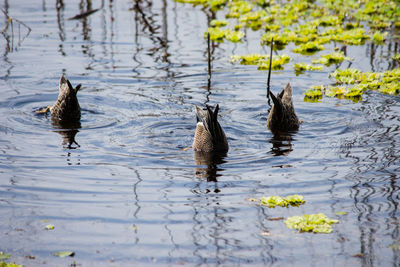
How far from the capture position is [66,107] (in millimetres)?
8484

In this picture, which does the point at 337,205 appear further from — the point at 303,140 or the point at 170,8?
the point at 170,8

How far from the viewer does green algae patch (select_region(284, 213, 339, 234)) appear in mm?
4914

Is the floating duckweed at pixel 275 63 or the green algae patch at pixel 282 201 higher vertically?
the floating duckweed at pixel 275 63

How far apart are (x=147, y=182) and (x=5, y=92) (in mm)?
4686

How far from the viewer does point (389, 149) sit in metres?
7.00

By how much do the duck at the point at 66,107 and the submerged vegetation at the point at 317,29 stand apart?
4.04 meters

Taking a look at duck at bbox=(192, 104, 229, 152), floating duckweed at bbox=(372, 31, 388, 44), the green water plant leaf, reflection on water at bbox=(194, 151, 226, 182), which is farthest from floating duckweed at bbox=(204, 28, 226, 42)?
the green water plant leaf

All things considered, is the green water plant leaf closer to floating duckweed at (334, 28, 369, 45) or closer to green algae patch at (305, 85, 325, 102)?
green algae patch at (305, 85, 325, 102)

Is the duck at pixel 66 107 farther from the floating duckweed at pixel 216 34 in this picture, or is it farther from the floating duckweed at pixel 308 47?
the floating duckweed at pixel 308 47

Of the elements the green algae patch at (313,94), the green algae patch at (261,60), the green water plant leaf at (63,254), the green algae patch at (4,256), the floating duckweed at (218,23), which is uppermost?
the floating duckweed at (218,23)

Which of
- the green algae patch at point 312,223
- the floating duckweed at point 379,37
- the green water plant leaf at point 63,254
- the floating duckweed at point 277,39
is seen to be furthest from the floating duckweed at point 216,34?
the green water plant leaf at point 63,254

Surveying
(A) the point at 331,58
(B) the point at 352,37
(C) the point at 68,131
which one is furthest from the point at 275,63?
(C) the point at 68,131

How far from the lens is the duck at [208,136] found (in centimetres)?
712

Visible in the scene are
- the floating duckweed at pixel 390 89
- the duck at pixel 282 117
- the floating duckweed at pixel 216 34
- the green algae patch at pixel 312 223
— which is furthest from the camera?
the floating duckweed at pixel 216 34
